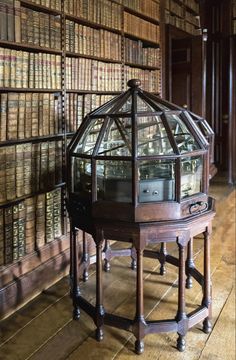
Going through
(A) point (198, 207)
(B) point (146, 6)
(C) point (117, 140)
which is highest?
(B) point (146, 6)

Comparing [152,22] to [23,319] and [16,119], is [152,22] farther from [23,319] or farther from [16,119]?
[23,319]

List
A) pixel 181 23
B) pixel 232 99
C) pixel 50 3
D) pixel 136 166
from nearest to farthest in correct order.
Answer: pixel 136 166, pixel 50 3, pixel 181 23, pixel 232 99

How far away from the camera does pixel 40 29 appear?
263 centimetres

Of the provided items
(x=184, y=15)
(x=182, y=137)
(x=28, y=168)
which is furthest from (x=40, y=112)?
(x=184, y=15)

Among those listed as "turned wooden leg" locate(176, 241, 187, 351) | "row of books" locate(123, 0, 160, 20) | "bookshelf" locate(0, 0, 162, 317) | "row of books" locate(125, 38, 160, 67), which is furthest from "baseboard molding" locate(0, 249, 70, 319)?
"row of books" locate(123, 0, 160, 20)

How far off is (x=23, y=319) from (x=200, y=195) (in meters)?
1.17

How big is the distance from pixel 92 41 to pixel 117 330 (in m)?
2.02

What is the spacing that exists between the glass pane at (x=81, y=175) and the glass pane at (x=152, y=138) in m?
0.32

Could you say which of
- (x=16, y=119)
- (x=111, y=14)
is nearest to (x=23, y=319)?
(x=16, y=119)

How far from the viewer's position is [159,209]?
1.91m

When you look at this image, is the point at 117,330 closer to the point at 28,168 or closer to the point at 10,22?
the point at 28,168

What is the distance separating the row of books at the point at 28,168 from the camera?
2.43 m

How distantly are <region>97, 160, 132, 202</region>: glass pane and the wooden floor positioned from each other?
0.72 meters

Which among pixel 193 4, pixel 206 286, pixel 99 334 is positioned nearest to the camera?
pixel 99 334
